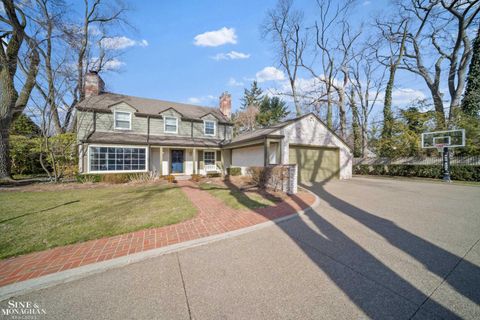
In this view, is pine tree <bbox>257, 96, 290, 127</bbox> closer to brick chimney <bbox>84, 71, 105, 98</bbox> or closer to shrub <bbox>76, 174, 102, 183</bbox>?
brick chimney <bbox>84, 71, 105, 98</bbox>

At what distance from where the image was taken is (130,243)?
362 cm

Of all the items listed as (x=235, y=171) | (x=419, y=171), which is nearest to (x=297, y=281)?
(x=235, y=171)

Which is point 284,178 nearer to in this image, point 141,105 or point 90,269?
point 90,269

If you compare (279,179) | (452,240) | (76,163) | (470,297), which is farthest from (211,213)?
(76,163)

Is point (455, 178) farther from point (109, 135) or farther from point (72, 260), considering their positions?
point (109, 135)

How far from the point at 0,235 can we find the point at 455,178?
22.8 m

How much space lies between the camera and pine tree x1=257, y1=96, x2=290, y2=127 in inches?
1261

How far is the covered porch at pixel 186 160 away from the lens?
15.2 metres

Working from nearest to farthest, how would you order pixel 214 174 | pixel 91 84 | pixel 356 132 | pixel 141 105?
pixel 91 84 → pixel 214 174 → pixel 141 105 → pixel 356 132

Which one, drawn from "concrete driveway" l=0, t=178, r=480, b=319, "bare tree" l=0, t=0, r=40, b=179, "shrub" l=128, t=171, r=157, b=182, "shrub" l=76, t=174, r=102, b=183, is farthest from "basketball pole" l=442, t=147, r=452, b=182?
"bare tree" l=0, t=0, r=40, b=179

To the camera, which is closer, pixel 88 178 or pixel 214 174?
pixel 88 178

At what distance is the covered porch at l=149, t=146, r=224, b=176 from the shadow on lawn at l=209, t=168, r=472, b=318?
12.3m

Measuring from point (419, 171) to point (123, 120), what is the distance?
24.4 metres

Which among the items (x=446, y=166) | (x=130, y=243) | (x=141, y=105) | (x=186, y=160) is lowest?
(x=130, y=243)
